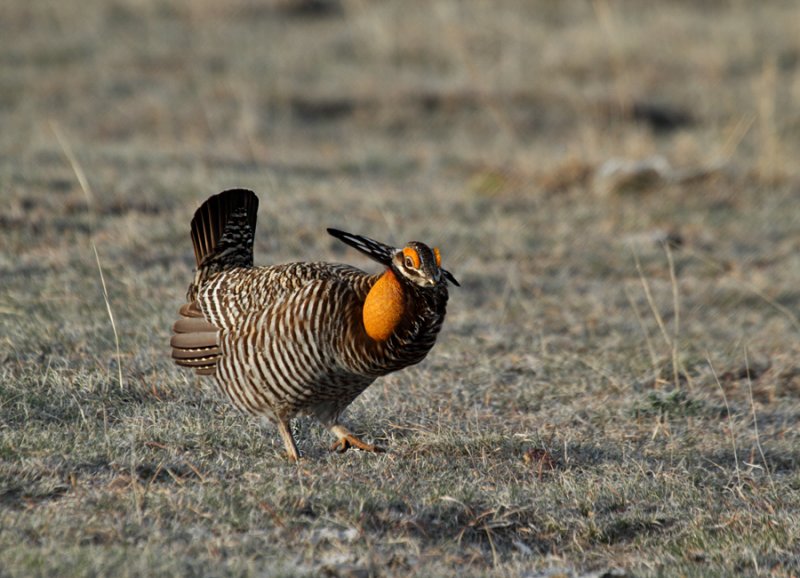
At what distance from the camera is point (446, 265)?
8.12 meters

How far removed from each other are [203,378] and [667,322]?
3.14 m

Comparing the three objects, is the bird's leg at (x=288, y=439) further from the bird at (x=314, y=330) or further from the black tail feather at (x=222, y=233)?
the black tail feather at (x=222, y=233)

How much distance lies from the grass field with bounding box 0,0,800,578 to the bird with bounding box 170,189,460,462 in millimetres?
262

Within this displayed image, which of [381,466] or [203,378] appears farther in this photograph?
[203,378]

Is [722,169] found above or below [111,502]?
below

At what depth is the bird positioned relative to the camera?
4.36m

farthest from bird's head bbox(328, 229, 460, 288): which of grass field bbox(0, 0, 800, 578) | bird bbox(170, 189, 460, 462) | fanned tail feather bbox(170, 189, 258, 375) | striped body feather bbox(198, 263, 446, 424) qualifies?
fanned tail feather bbox(170, 189, 258, 375)

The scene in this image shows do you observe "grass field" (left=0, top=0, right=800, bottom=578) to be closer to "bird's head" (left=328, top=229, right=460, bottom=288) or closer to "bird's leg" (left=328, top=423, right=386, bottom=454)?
"bird's leg" (left=328, top=423, right=386, bottom=454)

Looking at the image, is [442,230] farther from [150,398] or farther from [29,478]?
[29,478]

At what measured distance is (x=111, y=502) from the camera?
4066mm

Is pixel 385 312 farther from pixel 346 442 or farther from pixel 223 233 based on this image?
pixel 223 233

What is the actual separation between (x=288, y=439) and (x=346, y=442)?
0.91 feet

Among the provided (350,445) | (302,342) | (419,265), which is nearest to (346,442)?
(350,445)

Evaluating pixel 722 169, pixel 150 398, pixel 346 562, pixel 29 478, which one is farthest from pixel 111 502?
pixel 722 169
